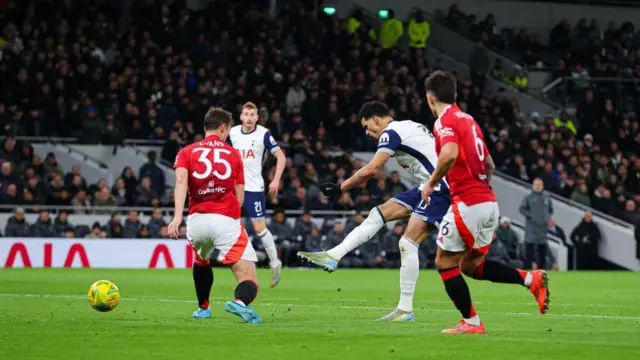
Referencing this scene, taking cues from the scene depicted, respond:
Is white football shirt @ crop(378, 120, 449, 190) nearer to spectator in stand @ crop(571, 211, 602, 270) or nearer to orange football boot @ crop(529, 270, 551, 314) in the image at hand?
orange football boot @ crop(529, 270, 551, 314)

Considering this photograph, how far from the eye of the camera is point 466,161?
1085 cm

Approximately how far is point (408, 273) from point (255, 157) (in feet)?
22.0

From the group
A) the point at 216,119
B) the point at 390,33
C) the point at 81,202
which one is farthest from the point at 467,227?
the point at 390,33

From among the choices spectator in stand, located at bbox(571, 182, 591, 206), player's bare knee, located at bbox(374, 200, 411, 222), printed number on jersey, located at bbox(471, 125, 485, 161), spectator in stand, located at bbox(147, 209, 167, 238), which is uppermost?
printed number on jersey, located at bbox(471, 125, 485, 161)

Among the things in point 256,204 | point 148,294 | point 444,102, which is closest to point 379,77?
point 256,204

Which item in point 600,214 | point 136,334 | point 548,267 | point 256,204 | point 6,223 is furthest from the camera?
point 600,214

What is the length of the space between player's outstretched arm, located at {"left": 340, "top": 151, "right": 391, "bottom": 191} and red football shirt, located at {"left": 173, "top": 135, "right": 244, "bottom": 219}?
1200mm

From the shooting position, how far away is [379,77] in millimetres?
35031

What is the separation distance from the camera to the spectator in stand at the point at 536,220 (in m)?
29.1

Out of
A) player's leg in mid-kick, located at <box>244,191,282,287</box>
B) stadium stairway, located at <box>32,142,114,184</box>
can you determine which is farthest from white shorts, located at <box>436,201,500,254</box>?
stadium stairway, located at <box>32,142,114,184</box>

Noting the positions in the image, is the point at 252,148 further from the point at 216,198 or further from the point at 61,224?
the point at 61,224

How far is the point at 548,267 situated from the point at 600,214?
3341 mm

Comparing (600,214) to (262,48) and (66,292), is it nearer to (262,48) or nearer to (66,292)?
(262,48)

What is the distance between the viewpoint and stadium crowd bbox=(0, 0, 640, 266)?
28656mm
